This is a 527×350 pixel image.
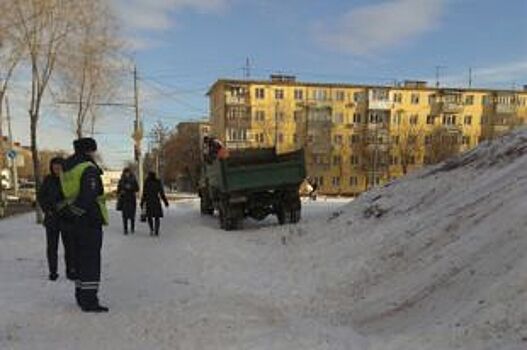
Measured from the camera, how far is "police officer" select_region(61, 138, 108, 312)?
7.50 m

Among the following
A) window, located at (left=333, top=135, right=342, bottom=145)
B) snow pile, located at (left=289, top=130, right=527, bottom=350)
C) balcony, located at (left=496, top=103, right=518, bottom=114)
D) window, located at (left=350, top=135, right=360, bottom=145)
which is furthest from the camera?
balcony, located at (left=496, top=103, right=518, bottom=114)

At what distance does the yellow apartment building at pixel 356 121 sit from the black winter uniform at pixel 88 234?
2952 inches

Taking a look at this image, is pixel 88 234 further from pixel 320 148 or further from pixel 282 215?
pixel 320 148

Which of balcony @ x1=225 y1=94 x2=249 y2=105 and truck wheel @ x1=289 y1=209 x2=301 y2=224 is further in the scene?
balcony @ x1=225 y1=94 x2=249 y2=105

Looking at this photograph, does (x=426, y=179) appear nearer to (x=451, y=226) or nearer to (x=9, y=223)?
(x=451, y=226)

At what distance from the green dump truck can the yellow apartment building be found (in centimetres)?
6406

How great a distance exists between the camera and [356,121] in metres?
90.8

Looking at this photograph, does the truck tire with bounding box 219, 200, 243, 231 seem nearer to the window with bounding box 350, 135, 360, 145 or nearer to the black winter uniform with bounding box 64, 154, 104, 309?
the black winter uniform with bounding box 64, 154, 104, 309

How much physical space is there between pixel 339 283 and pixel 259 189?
8750mm

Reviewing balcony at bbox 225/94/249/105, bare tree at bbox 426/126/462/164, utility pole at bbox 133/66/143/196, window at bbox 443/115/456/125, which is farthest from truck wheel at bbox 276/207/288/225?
window at bbox 443/115/456/125

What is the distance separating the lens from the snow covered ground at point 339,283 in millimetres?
6047

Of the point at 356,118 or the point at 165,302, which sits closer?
the point at 165,302

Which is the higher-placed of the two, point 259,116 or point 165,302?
point 259,116

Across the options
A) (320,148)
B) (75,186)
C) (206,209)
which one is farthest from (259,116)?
(75,186)
